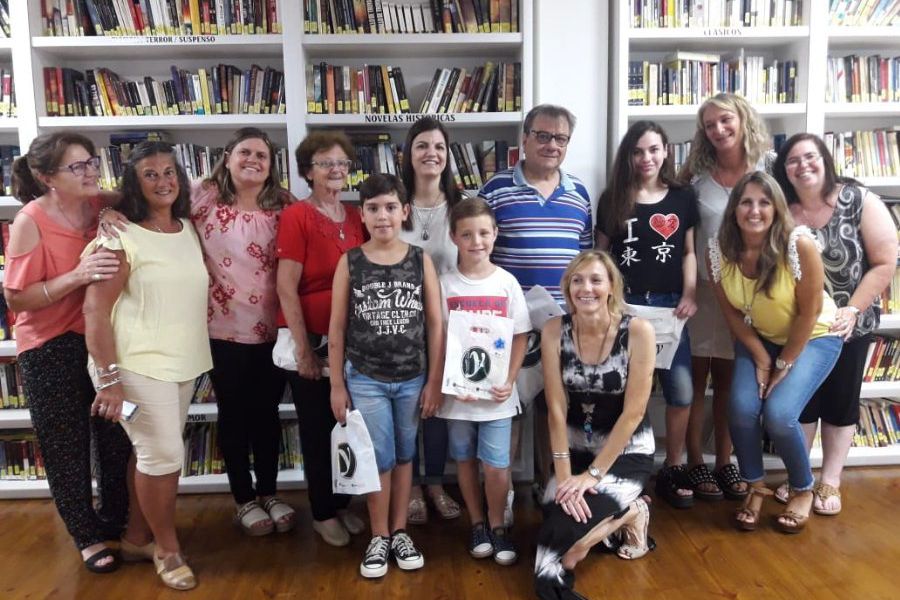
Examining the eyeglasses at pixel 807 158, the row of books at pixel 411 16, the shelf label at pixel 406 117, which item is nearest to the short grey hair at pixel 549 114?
the shelf label at pixel 406 117

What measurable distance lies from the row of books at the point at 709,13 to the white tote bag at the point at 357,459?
2.21 metres

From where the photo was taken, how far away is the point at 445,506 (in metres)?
2.70

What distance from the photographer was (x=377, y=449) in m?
2.22

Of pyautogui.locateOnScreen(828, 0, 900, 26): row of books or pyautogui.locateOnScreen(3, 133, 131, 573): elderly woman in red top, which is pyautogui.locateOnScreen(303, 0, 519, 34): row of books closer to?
pyautogui.locateOnScreen(3, 133, 131, 573): elderly woman in red top

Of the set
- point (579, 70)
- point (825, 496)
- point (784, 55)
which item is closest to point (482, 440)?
point (825, 496)

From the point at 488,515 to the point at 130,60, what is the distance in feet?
8.98

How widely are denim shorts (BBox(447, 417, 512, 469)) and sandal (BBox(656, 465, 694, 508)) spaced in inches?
35.6

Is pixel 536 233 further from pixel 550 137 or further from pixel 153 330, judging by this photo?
pixel 153 330

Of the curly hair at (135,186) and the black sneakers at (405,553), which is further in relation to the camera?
the black sneakers at (405,553)

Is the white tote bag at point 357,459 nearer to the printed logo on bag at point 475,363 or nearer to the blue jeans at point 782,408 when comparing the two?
the printed logo on bag at point 475,363

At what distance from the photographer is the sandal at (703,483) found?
2795 millimetres

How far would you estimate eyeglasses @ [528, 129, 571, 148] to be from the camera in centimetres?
246

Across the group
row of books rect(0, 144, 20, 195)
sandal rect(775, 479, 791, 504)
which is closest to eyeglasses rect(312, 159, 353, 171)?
row of books rect(0, 144, 20, 195)

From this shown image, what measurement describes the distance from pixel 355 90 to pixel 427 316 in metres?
1.33
